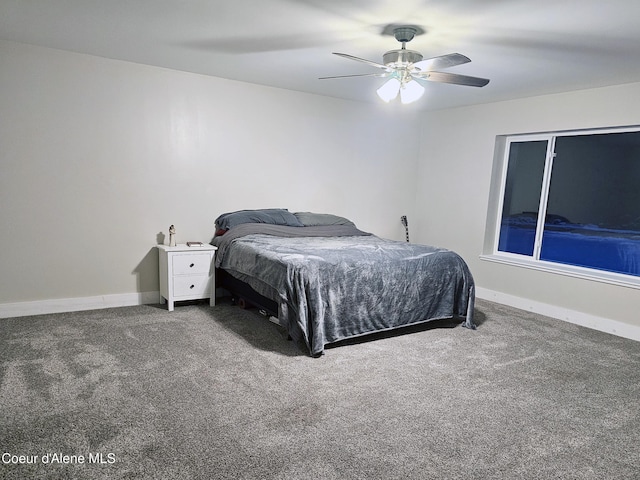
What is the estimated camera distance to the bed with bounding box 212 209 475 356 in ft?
9.93

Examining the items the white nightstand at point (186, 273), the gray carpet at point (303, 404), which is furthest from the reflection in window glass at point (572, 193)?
the white nightstand at point (186, 273)

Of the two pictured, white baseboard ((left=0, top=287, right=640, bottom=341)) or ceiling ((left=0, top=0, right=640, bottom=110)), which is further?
white baseboard ((left=0, top=287, right=640, bottom=341))

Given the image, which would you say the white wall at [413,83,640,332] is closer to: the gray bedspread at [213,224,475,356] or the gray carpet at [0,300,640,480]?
the gray carpet at [0,300,640,480]

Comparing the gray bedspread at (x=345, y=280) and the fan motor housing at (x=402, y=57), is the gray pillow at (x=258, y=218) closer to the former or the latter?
the gray bedspread at (x=345, y=280)

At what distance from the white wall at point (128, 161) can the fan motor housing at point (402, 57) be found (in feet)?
6.50

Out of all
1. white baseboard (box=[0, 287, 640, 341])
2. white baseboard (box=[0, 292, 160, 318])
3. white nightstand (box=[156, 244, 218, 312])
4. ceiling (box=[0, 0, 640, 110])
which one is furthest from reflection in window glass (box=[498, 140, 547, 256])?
white baseboard (box=[0, 292, 160, 318])

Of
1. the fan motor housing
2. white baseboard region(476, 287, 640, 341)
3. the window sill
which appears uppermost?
the fan motor housing

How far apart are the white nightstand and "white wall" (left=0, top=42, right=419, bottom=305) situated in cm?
31

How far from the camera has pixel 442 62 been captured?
8.73ft

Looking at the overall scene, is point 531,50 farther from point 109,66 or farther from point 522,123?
point 109,66

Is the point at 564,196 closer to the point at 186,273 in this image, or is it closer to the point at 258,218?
the point at 258,218

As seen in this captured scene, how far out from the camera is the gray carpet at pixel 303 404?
1.86 metres

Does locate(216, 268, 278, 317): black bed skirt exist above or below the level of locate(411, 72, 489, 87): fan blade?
below

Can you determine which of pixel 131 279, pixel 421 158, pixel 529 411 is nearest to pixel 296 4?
pixel 529 411
